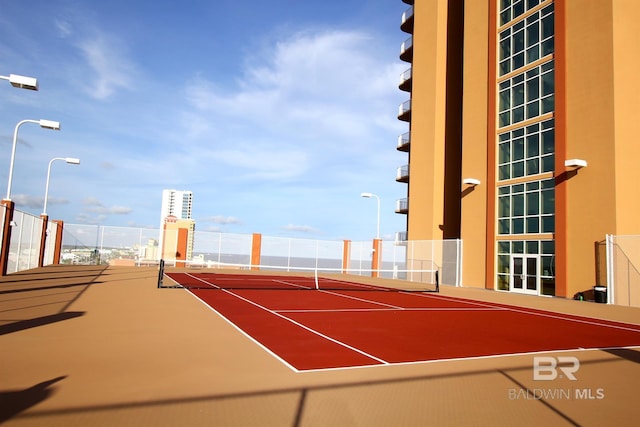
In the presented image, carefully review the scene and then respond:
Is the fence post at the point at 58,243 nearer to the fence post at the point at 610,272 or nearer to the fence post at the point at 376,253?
the fence post at the point at 376,253

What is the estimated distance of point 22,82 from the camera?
1317 centimetres

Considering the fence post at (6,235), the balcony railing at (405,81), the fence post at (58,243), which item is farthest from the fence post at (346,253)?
the fence post at (6,235)

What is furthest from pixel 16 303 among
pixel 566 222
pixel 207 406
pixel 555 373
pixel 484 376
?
pixel 566 222

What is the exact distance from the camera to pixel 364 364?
6.82 meters

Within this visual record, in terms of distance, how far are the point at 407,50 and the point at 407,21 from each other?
271cm

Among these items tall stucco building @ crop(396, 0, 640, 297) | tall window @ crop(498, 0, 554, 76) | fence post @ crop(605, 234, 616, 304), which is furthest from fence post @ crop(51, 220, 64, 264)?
fence post @ crop(605, 234, 616, 304)

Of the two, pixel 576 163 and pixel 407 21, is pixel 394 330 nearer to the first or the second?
pixel 576 163

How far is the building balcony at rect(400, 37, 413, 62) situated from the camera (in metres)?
42.8

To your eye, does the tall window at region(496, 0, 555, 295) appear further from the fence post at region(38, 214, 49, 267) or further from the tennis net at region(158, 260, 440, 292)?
the fence post at region(38, 214, 49, 267)

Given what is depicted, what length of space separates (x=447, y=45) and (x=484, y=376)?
34.7 metres

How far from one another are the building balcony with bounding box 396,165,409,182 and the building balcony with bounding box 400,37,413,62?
10580mm

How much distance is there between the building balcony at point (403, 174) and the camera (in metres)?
42.1

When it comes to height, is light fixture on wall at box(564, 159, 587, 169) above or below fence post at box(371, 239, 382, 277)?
above

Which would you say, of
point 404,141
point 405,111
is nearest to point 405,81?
point 405,111
